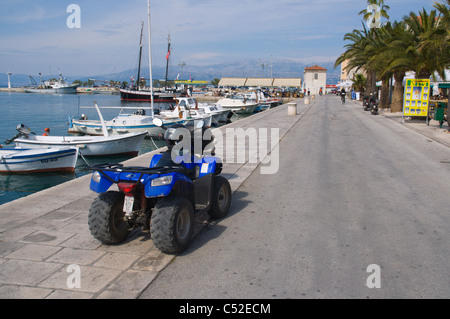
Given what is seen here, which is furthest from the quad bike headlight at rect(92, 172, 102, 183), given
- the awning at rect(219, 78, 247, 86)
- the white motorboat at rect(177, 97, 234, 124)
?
the awning at rect(219, 78, 247, 86)

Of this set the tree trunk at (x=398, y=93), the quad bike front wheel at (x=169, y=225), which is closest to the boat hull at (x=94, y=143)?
the quad bike front wheel at (x=169, y=225)

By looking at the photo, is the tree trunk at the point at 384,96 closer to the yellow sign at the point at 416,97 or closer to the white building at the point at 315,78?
the yellow sign at the point at 416,97

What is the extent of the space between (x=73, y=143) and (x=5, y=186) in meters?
3.92

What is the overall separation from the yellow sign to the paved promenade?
1894 centimetres

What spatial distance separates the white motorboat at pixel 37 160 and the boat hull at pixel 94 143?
4.47 feet

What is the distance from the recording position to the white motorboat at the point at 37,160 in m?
15.3

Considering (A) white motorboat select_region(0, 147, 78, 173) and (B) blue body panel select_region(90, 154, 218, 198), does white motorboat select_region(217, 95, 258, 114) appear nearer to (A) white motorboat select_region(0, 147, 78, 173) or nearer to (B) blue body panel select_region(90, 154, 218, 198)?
(A) white motorboat select_region(0, 147, 78, 173)

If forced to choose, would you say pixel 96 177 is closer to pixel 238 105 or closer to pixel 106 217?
pixel 106 217

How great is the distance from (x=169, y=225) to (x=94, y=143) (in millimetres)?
15646

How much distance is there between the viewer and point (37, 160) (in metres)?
15.5

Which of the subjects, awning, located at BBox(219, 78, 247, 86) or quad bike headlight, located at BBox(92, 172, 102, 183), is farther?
awning, located at BBox(219, 78, 247, 86)

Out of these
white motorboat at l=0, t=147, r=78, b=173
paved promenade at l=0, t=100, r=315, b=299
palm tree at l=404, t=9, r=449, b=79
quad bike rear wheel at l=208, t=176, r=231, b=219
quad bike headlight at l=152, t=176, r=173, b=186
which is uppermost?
palm tree at l=404, t=9, r=449, b=79

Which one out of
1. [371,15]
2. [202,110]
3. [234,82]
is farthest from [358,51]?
[234,82]

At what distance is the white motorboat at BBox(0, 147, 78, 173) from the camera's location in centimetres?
1530
